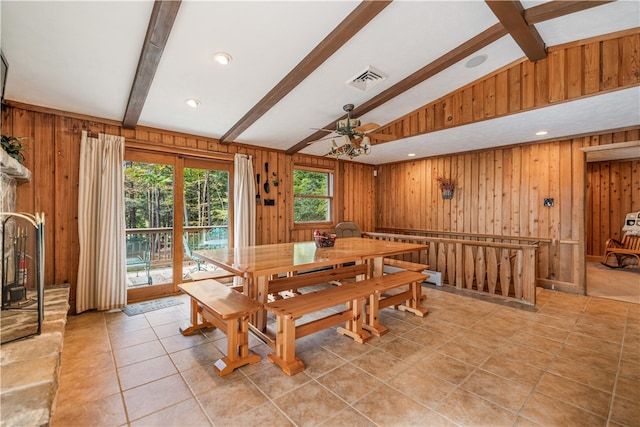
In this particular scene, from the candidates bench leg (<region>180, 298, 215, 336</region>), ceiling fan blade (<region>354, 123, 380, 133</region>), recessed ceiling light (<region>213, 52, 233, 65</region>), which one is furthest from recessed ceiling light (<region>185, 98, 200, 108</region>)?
bench leg (<region>180, 298, 215, 336</region>)

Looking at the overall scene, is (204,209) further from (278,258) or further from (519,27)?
(519,27)

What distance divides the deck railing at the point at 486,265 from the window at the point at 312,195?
201cm

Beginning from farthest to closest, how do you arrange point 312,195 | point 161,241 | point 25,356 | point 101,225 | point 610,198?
point 610,198 < point 312,195 < point 161,241 < point 101,225 < point 25,356

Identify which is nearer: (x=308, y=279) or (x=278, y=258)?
(x=278, y=258)

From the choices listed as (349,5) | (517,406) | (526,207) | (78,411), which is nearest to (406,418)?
(517,406)

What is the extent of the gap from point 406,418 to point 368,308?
1.29 meters

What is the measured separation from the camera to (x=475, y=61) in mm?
3145

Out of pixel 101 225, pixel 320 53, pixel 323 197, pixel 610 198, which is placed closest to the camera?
pixel 320 53

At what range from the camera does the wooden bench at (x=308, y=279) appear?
10.4 feet

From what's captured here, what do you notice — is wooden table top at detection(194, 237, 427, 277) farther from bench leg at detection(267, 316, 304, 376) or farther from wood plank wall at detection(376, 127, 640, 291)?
wood plank wall at detection(376, 127, 640, 291)

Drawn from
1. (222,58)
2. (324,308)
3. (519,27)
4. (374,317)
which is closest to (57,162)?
(222,58)

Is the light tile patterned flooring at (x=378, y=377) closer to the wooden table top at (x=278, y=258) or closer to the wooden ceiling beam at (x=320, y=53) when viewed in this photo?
the wooden table top at (x=278, y=258)

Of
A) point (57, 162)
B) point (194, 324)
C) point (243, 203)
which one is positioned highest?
point (57, 162)

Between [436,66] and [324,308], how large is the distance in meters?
2.86
